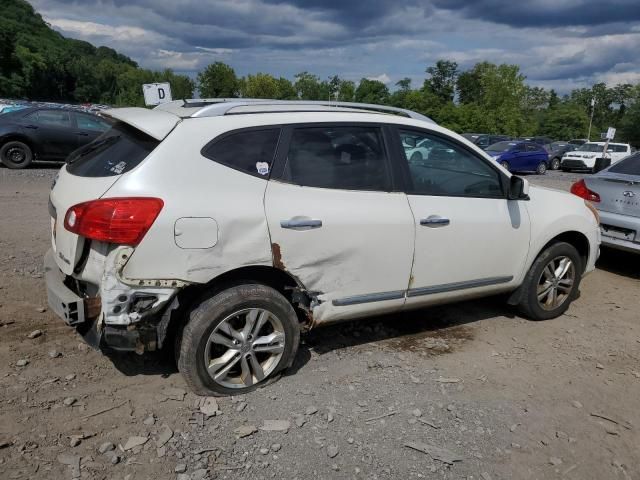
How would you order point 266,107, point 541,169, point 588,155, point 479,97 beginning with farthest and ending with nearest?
point 479,97
point 588,155
point 541,169
point 266,107

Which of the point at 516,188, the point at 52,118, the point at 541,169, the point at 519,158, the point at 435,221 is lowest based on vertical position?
the point at 541,169

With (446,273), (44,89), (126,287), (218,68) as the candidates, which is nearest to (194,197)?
(126,287)

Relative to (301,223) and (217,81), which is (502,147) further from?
(217,81)

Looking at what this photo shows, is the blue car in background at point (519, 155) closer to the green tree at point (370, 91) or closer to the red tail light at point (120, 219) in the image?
the red tail light at point (120, 219)

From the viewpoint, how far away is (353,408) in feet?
11.3

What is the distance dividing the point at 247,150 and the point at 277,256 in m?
0.69

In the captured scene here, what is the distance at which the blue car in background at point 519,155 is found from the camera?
23875 millimetres

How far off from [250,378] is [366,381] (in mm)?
825

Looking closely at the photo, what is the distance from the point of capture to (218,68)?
81.3 m

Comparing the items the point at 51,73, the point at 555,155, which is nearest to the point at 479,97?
the point at 555,155

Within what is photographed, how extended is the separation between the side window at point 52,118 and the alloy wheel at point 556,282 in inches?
479

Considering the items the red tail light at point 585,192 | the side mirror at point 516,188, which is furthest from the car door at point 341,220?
the red tail light at point 585,192

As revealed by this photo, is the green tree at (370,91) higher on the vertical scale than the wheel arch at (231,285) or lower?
higher

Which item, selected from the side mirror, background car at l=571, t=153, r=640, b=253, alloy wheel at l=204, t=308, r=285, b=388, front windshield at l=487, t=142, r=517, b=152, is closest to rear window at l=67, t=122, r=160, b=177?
alloy wheel at l=204, t=308, r=285, b=388
